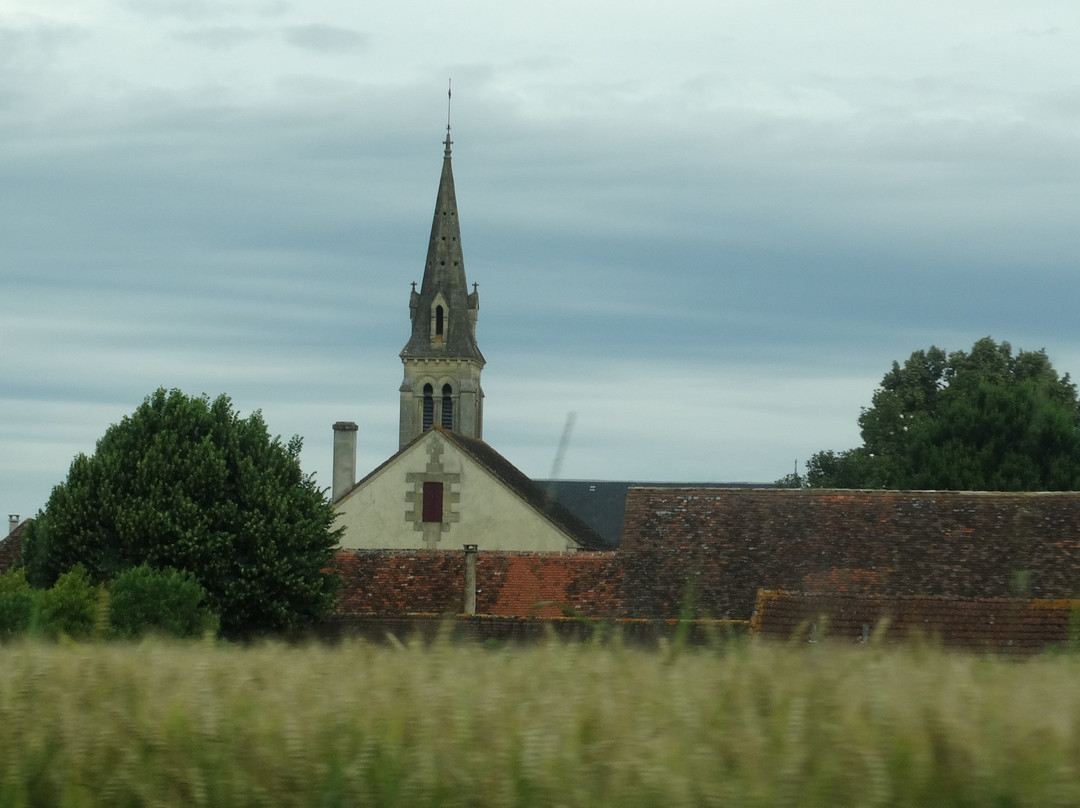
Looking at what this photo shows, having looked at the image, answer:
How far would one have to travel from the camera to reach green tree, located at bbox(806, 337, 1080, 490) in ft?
164

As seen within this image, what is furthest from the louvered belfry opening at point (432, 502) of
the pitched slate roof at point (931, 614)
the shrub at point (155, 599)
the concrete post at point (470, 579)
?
the pitched slate roof at point (931, 614)

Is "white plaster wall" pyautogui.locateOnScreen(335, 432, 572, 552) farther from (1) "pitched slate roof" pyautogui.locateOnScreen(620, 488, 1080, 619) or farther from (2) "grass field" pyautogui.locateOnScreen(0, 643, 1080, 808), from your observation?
(2) "grass field" pyautogui.locateOnScreen(0, 643, 1080, 808)

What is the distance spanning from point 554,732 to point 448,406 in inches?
3059

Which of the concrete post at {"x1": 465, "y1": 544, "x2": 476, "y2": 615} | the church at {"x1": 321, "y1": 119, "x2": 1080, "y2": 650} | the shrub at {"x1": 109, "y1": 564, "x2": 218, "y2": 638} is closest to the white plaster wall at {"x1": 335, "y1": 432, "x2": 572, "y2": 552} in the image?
the church at {"x1": 321, "y1": 119, "x2": 1080, "y2": 650}

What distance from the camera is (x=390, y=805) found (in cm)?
331

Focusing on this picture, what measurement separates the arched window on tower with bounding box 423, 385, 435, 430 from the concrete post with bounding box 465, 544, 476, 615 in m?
40.2

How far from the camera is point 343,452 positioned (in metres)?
65.8

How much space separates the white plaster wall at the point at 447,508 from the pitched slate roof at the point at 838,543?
14627mm

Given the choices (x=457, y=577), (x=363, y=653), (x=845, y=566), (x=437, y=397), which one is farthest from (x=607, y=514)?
(x=363, y=653)

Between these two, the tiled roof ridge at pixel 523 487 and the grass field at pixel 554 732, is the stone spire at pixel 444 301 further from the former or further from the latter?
the grass field at pixel 554 732

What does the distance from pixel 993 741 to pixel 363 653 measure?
86.2 inches

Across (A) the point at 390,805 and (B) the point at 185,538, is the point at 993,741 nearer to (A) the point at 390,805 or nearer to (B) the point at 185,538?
(A) the point at 390,805

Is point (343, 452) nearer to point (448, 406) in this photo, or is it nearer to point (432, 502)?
point (432, 502)

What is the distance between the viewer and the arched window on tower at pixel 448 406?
80.4 m
